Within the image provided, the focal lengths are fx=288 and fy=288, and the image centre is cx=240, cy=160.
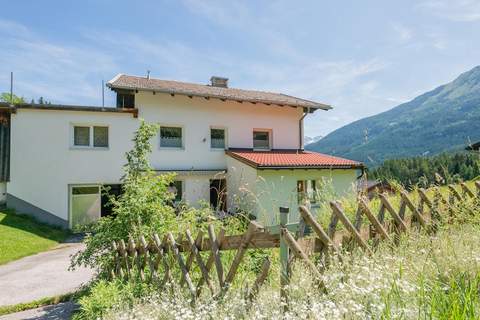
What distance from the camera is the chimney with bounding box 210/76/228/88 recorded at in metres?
21.9

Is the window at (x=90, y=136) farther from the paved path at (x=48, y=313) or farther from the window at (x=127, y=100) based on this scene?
the paved path at (x=48, y=313)

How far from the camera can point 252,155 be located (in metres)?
16.4

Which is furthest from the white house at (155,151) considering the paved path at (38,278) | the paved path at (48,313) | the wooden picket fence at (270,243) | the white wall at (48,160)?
the paved path at (48,313)

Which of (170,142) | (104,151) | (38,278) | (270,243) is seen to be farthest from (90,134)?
(270,243)

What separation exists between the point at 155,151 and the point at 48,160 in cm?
504

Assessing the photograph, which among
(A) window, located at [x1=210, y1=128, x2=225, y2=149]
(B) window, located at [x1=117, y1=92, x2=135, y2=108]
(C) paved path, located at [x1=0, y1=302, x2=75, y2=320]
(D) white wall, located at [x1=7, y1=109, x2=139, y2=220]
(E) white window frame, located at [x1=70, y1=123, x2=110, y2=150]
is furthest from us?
(A) window, located at [x1=210, y1=128, x2=225, y2=149]

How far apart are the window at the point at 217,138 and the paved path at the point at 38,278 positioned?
955 cm

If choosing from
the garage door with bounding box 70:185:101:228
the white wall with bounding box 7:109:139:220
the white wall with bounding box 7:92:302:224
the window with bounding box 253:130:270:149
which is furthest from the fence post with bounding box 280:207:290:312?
the window with bounding box 253:130:270:149

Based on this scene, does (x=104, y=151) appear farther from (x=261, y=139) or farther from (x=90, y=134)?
(x=261, y=139)

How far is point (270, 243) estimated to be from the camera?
2.98 m

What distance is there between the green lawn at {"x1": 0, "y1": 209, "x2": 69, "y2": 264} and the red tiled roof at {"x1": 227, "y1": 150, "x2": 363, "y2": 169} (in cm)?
936

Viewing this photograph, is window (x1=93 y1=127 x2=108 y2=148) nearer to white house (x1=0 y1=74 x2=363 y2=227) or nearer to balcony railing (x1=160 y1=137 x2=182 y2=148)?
white house (x1=0 y1=74 x2=363 y2=227)

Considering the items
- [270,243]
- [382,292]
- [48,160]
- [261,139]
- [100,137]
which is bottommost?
[382,292]

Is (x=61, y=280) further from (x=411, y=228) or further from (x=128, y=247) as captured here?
(x=411, y=228)
